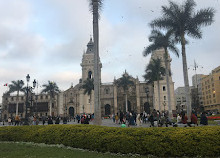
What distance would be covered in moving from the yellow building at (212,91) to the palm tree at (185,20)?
49.9m

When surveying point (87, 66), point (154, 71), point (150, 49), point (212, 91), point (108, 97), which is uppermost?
point (87, 66)

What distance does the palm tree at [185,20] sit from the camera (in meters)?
19.2

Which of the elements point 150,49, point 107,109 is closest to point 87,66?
point 107,109

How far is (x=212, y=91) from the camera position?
66.0m

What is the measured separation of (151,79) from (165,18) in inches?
763

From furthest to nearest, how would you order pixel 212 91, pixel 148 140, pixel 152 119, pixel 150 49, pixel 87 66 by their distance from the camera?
pixel 212 91
pixel 87 66
pixel 150 49
pixel 152 119
pixel 148 140

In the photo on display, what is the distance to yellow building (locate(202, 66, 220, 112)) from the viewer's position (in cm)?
6330

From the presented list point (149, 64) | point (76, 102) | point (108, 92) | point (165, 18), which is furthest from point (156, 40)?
point (76, 102)

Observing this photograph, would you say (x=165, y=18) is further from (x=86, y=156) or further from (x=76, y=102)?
(x=76, y=102)

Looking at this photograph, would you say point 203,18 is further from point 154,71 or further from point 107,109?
point 107,109

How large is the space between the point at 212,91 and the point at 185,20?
176ft

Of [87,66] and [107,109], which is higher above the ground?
[87,66]

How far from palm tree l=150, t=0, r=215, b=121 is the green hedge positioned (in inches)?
455

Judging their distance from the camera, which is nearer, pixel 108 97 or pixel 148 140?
pixel 148 140
